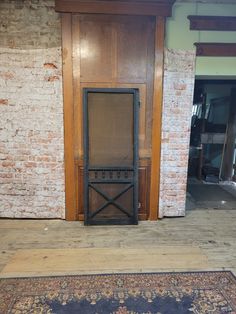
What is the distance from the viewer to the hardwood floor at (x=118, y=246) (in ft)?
7.86

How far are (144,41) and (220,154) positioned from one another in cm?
435

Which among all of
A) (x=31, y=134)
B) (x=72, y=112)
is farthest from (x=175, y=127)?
(x=31, y=134)

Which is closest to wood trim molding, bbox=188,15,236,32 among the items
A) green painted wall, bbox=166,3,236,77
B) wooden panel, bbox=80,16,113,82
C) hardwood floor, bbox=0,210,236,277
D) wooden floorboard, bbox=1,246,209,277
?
green painted wall, bbox=166,3,236,77

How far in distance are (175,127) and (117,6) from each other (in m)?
1.67

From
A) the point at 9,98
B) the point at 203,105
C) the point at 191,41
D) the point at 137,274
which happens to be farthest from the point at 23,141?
the point at 203,105

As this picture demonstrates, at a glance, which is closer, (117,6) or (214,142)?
(117,6)

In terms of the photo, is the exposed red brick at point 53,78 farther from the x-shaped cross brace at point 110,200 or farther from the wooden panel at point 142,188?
the x-shaped cross brace at point 110,200

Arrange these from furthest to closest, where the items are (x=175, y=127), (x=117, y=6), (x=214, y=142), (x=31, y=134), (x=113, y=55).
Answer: (x=214, y=142)
(x=175, y=127)
(x=31, y=134)
(x=113, y=55)
(x=117, y=6)

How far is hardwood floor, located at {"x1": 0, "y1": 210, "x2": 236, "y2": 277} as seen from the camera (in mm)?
2396

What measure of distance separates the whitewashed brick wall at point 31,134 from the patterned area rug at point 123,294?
4.45ft

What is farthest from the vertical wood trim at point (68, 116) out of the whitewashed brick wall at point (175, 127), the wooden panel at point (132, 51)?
the whitewashed brick wall at point (175, 127)

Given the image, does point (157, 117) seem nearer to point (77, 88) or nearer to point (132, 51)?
point (132, 51)

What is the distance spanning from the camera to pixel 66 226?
129 inches

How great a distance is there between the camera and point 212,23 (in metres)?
3.26
